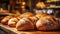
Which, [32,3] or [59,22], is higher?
[59,22]

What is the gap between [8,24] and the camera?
4.47 feet

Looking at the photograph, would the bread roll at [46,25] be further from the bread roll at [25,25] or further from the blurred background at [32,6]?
Result: the blurred background at [32,6]

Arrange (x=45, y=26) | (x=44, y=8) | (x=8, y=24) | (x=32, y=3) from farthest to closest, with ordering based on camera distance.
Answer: (x=32, y=3) → (x=44, y=8) → (x=8, y=24) → (x=45, y=26)

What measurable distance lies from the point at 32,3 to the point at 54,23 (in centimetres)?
604

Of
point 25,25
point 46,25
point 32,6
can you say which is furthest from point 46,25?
point 32,6

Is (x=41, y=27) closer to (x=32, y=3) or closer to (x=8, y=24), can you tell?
(x=8, y=24)

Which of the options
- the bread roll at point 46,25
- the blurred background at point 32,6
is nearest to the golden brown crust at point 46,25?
the bread roll at point 46,25

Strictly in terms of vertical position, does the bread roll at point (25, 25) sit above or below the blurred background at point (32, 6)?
above

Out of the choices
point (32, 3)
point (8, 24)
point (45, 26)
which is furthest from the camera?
point (32, 3)

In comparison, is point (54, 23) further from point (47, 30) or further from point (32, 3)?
point (32, 3)

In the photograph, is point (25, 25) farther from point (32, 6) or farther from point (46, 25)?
point (32, 6)

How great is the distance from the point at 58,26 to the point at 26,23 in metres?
0.23

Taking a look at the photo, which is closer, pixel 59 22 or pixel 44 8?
pixel 59 22

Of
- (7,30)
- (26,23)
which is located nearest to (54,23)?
(26,23)
